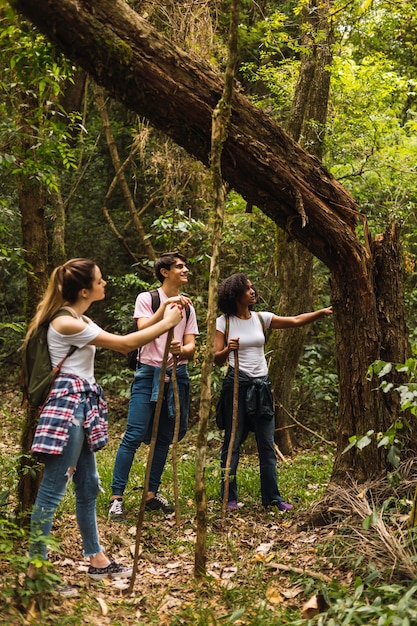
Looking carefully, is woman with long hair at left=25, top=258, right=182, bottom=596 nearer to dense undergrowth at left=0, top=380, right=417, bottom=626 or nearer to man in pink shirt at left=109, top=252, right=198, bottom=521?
dense undergrowth at left=0, top=380, right=417, bottom=626

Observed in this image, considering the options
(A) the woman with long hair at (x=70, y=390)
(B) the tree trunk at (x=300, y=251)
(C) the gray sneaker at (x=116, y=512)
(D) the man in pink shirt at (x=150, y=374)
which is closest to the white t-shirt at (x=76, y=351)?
(A) the woman with long hair at (x=70, y=390)

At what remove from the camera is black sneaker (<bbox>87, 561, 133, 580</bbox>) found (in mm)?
4312

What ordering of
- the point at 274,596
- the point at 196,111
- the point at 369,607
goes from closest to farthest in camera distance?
the point at 369,607 < the point at 274,596 < the point at 196,111

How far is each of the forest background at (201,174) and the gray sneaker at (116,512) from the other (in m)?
1.80

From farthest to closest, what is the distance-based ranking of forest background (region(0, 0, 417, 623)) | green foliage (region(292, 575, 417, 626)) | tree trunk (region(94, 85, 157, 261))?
1. tree trunk (region(94, 85, 157, 261))
2. forest background (region(0, 0, 417, 623))
3. green foliage (region(292, 575, 417, 626))

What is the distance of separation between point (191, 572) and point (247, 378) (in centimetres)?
185

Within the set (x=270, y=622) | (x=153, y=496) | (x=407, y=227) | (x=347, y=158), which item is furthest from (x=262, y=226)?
(x=270, y=622)

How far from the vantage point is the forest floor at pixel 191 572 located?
12.5 ft

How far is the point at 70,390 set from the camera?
3939mm

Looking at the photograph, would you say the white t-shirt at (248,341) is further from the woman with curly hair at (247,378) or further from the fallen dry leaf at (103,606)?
the fallen dry leaf at (103,606)

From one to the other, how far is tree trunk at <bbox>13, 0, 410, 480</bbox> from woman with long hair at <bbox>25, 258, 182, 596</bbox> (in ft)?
3.94

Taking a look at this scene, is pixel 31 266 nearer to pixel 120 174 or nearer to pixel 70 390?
pixel 70 390

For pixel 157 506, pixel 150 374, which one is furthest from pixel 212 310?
pixel 157 506

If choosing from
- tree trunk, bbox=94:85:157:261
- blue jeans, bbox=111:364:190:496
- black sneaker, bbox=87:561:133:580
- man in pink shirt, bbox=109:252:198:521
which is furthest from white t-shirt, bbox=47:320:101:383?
tree trunk, bbox=94:85:157:261
